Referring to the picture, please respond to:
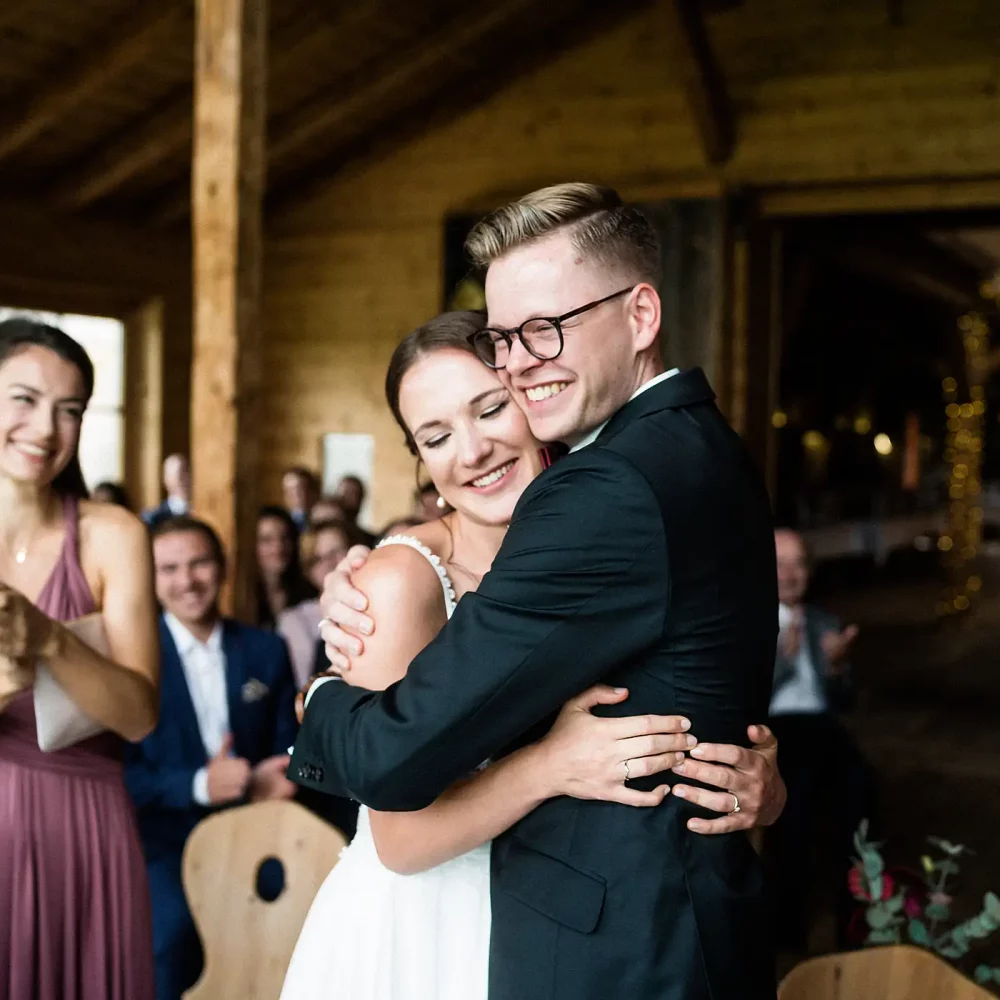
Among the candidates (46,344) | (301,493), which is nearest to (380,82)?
(301,493)

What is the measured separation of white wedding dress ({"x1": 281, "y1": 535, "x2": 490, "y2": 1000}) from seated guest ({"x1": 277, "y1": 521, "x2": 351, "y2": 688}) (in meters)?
2.54

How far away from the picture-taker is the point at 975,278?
14797 millimetres

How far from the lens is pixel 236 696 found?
3.22 metres

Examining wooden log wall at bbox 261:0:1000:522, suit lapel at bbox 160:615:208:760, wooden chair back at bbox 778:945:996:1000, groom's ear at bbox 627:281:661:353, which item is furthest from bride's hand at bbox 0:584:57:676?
wooden log wall at bbox 261:0:1000:522

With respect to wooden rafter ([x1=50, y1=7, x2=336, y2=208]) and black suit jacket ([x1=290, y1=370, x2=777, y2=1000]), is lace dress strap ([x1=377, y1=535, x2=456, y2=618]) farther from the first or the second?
wooden rafter ([x1=50, y1=7, x2=336, y2=208])

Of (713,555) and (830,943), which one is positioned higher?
(713,555)

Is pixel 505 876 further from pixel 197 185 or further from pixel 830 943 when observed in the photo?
pixel 197 185

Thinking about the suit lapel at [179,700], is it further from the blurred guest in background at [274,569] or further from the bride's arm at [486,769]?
the blurred guest in background at [274,569]

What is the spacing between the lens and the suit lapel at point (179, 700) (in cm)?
310

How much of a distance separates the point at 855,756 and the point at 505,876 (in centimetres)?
341

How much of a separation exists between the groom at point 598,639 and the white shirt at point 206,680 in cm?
183

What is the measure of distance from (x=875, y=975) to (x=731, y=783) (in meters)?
0.78

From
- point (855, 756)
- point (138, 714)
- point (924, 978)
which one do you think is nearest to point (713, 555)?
point (924, 978)

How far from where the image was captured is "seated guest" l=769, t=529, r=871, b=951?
14.2 ft
